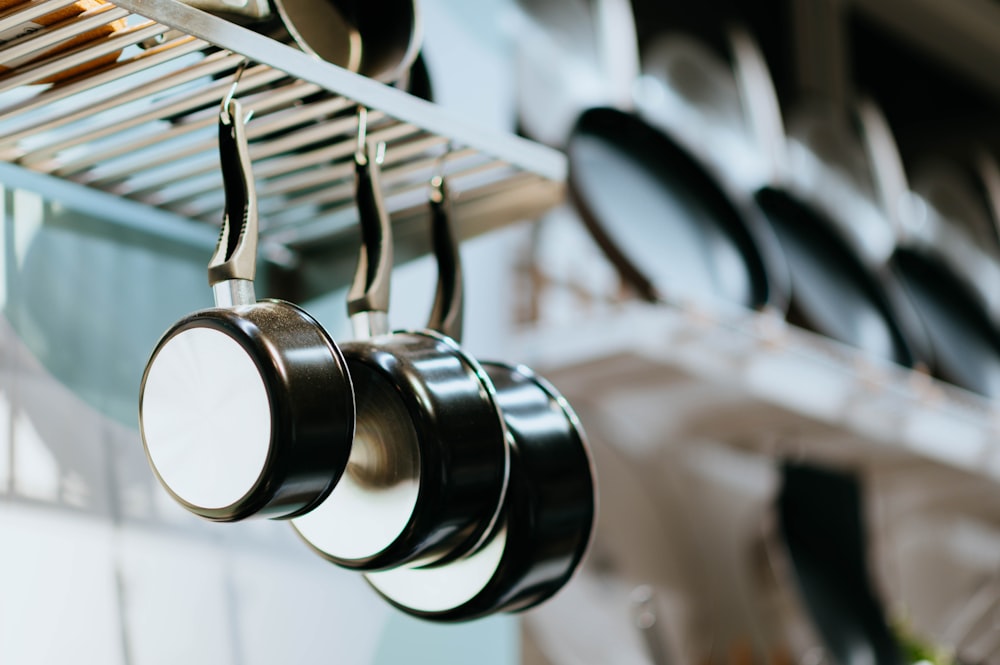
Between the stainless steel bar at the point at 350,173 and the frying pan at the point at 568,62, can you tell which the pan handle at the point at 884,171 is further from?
the stainless steel bar at the point at 350,173

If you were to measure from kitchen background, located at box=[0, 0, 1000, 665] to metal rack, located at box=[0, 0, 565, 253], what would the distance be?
0.02 meters

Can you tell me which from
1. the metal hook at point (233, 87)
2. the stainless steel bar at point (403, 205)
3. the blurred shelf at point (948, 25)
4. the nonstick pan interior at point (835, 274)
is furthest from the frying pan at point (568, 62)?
the blurred shelf at point (948, 25)

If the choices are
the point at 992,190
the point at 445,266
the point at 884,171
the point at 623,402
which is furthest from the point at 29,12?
the point at 992,190

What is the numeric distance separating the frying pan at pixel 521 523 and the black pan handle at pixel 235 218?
151 millimetres

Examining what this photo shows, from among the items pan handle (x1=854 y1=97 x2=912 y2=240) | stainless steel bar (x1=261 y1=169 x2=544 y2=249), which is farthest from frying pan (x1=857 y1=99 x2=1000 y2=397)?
stainless steel bar (x1=261 y1=169 x2=544 y2=249)

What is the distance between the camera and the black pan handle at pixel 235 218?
506 millimetres

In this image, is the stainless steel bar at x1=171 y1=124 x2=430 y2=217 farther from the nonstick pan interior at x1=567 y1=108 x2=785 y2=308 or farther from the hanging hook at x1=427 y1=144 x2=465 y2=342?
the nonstick pan interior at x1=567 y1=108 x2=785 y2=308

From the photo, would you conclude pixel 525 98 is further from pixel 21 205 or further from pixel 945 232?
pixel 945 232

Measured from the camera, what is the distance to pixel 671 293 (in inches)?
41.2

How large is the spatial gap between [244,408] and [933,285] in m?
1.41

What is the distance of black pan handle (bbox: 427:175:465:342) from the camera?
639mm

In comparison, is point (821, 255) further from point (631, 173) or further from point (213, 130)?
point (213, 130)

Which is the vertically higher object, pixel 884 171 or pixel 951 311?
pixel 884 171

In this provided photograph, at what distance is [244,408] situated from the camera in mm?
475
